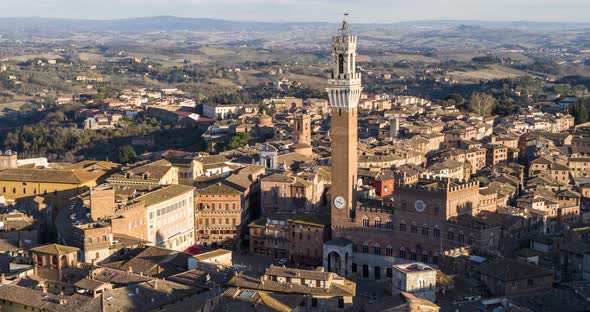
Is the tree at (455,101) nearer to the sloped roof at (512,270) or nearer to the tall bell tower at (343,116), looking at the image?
the tall bell tower at (343,116)

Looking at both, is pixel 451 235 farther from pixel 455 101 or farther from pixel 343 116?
pixel 455 101

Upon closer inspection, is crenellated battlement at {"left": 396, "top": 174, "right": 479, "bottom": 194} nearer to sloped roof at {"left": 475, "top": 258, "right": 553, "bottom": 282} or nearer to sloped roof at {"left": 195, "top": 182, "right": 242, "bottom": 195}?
sloped roof at {"left": 475, "top": 258, "right": 553, "bottom": 282}

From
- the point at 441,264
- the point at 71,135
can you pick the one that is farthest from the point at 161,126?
the point at 441,264

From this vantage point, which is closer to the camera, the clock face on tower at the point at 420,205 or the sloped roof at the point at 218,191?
the clock face on tower at the point at 420,205

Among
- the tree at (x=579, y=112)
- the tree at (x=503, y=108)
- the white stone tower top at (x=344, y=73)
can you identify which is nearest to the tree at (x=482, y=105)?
the tree at (x=503, y=108)

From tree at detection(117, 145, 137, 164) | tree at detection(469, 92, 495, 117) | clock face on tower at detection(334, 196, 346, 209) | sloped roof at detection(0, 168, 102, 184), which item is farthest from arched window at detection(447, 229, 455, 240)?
tree at detection(469, 92, 495, 117)

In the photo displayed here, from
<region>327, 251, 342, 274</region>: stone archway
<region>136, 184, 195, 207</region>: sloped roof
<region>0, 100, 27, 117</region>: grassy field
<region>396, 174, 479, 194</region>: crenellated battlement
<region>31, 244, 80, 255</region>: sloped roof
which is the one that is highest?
<region>396, 174, 479, 194</region>: crenellated battlement
